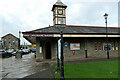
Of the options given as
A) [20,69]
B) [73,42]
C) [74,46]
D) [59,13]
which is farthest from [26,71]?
[59,13]

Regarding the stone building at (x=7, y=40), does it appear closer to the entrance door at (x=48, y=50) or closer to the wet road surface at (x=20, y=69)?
the entrance door at (x=48, y=50)

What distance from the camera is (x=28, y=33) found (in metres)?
15.3

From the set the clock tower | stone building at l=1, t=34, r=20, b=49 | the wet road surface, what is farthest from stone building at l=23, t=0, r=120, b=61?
stone building at l=1, t=34, r=20, b=49

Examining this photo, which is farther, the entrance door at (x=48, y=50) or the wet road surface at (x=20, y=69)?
the entrance door at (x=48, y=50)

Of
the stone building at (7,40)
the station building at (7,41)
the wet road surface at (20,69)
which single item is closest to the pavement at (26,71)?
the wet road surface at (20,69)

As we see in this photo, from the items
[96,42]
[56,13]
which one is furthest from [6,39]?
[96,42]

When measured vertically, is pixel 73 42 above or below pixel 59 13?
below

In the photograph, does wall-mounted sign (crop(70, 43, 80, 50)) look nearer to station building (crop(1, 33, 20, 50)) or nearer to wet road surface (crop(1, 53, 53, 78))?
wet road surface (crop(1, 53, 53, 78))

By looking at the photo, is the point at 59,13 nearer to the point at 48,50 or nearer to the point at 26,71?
the point at 48,50

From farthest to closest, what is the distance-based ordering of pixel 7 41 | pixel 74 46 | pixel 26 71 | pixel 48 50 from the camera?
1. pixel 7 41
2. pixel 74 46
3. pixel 48 50
4. pixel 26 71

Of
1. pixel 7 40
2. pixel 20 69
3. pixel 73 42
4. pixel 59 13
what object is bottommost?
pixel 20 69

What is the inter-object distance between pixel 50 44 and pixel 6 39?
62147mm

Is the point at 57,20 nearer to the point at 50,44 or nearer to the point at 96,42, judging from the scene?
the point at 50,44

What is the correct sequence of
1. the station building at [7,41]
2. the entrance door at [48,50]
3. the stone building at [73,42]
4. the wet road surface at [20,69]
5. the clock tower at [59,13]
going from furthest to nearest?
the station building at [7,41], the clock tower at [59,13], the entrance door at [48,50], the stone building at [73,42], the wet road surface at [20,69]
